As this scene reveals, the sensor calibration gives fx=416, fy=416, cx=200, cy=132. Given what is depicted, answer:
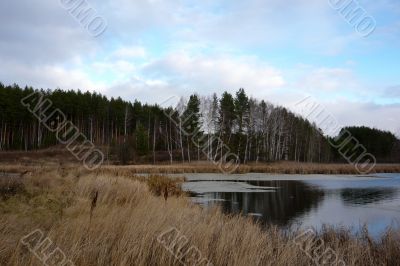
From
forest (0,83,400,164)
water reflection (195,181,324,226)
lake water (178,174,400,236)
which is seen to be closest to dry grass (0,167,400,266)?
lake water (178,174,400,236)

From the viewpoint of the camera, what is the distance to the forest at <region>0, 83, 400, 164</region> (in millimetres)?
61219

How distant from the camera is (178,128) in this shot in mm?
66688

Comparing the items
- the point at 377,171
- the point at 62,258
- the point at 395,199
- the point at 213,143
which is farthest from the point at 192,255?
the point at 213,143

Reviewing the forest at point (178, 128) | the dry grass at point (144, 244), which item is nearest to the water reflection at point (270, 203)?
the dry grass at point (144, 244)

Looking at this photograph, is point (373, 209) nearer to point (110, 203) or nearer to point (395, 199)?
point (395, 199)

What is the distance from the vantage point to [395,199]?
21.1 metres

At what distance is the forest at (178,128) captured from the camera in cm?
6122

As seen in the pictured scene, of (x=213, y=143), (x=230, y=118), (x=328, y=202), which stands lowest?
(x=328, y=202)

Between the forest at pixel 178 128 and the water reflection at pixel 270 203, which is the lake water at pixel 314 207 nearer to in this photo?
the water reflection at pixel 270 203

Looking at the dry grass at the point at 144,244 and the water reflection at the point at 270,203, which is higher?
the dry grass at the point at 144,244

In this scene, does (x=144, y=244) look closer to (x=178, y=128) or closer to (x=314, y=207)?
(x=314, y=207)

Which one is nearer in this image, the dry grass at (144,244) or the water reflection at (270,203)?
the dry grass at (144,244)

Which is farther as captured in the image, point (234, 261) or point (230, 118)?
point (230, 118)

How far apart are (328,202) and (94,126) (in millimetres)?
62984
